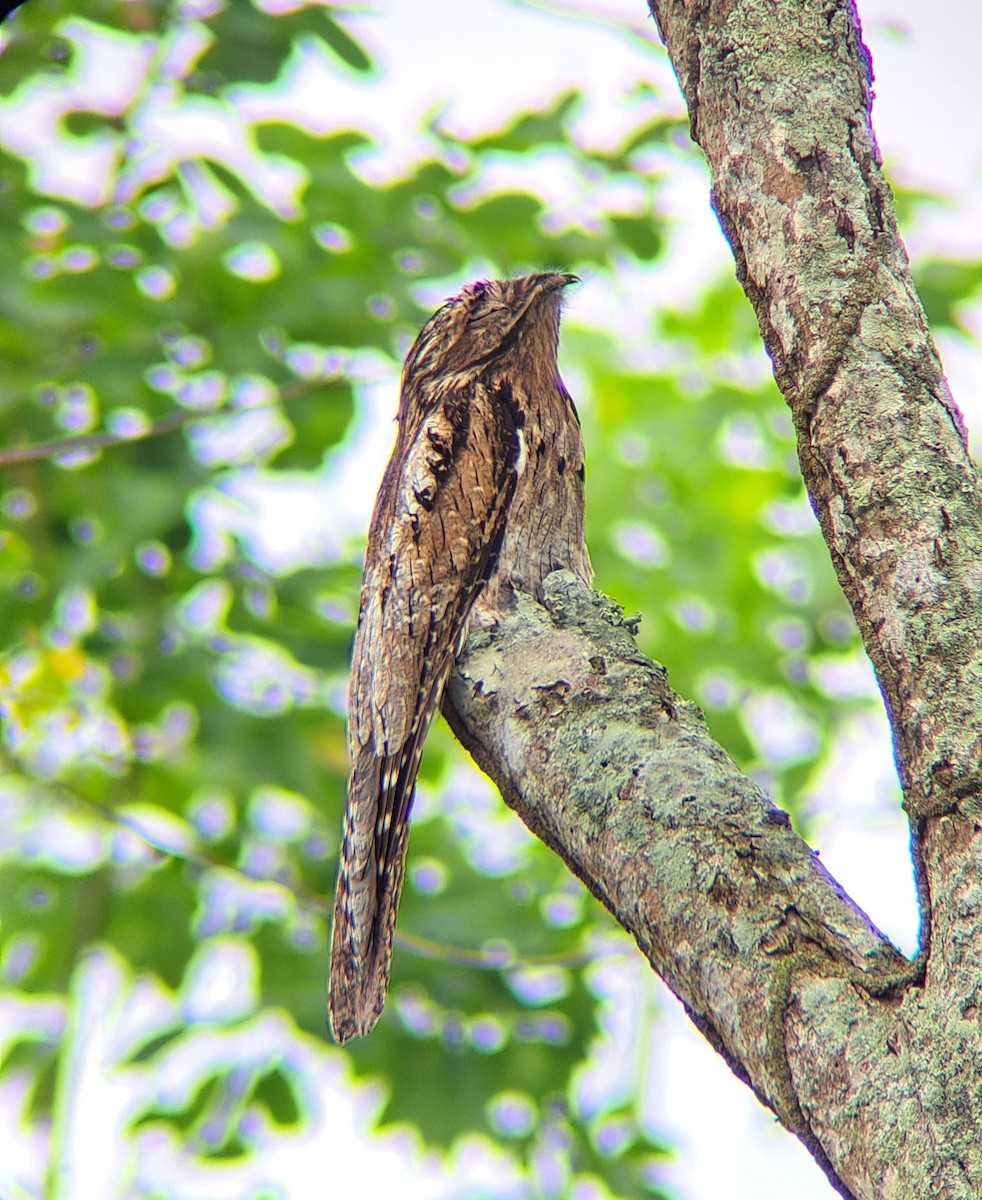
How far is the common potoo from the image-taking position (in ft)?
9.35

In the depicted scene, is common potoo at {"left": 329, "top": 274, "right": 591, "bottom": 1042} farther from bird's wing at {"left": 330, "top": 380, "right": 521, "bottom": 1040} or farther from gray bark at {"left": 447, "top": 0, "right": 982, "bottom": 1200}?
gray bark at {"left": 447, "top": 0, "right": 982, "bottom": 1200}

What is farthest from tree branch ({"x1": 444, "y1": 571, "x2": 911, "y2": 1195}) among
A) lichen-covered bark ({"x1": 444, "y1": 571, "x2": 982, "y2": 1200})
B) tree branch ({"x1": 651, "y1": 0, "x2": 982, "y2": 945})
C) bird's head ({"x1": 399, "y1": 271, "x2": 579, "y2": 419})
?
bird's head ({"x1": 399, "y1": 271, "x2": 579, "y2": 419})

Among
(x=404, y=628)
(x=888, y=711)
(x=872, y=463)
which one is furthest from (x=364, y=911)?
(x=872, y=463)

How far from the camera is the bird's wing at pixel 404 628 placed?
9.24 feet

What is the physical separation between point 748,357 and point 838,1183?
22.0 ft

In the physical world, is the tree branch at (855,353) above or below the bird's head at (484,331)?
above

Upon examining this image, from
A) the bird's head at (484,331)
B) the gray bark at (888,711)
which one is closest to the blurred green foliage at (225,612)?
the bird's head at (484,331)

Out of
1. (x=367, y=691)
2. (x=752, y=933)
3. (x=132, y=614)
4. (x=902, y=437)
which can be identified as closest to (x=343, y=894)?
(x=367, y=691)

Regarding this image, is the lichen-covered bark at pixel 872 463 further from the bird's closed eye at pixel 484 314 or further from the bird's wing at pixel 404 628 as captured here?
the bird's closed eye at pixel 484 314

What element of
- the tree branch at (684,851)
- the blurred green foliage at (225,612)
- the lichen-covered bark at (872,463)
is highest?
the lichen-covered bark at (872,463)

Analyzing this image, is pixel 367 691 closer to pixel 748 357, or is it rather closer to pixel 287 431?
pixel 287 431

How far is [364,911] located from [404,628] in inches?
27.7

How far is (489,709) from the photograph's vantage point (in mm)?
2492

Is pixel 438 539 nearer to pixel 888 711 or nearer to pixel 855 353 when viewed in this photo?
pixel 855 353
